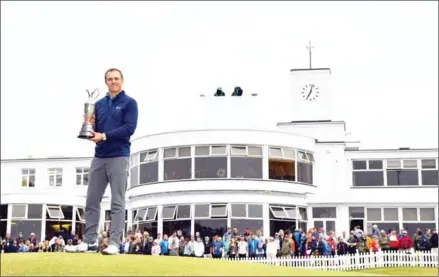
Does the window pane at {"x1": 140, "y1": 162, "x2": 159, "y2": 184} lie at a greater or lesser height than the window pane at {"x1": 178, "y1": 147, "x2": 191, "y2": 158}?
lesser

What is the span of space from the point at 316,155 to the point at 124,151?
3422 centimetres

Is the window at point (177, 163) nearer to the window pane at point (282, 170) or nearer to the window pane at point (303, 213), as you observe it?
the window pane at point (282, 170)

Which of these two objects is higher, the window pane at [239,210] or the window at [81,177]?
the window at [81,177]

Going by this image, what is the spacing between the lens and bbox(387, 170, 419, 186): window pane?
4584 cm

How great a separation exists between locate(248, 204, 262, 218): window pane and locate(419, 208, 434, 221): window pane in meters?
11.2

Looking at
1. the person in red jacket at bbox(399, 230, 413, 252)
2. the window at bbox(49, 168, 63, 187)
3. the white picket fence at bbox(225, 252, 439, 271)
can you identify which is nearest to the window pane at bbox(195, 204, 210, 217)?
the white picket fence at bbox(225, 252, 439, 271)

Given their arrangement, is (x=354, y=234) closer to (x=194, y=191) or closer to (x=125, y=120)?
(x=194, y=191)

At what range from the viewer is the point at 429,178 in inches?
1801

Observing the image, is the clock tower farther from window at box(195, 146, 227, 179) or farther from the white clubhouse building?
window at box(195, 146, 227, 179)

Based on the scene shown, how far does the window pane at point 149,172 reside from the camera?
42.0 metres

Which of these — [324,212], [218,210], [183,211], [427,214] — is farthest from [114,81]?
[427,214]

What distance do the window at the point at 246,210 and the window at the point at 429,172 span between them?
11.7 metres

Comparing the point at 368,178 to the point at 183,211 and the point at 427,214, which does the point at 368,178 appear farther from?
the point at 183,211

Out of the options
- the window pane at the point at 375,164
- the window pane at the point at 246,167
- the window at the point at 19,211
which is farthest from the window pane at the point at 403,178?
the window at the point at 19,211
